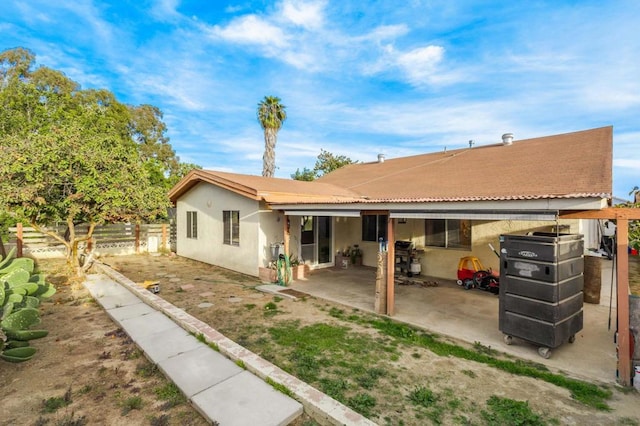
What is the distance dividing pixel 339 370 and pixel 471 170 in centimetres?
942

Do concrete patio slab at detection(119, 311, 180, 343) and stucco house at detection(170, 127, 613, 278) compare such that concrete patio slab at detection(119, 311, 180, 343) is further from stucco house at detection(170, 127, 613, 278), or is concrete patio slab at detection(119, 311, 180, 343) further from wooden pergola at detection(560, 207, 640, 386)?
wooden pergola at detection(560, 207, 640, 386)

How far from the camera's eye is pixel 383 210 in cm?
673

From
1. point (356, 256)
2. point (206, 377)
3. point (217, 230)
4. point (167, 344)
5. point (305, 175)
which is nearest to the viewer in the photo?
point (206, 377)

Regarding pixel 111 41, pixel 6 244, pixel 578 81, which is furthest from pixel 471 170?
pixel 111 41

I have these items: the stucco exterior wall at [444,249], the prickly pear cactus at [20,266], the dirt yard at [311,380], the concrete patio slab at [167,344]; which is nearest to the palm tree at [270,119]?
the stucco exterior wall at [444,249]

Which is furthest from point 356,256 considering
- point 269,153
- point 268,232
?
point 269,153

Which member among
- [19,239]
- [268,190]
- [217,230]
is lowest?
[19,239]

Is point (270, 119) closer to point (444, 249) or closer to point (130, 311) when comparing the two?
point (444, 249)

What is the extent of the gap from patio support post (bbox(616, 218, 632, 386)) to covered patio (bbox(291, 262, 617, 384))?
8.2 inches

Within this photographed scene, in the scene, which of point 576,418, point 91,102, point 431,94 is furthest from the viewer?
point 91,102

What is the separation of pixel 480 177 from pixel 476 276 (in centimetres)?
345

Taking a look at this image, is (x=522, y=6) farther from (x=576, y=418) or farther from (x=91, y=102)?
(x=91, y=102)

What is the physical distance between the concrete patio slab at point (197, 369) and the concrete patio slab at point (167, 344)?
155mm

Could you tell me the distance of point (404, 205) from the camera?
624 centimetres
